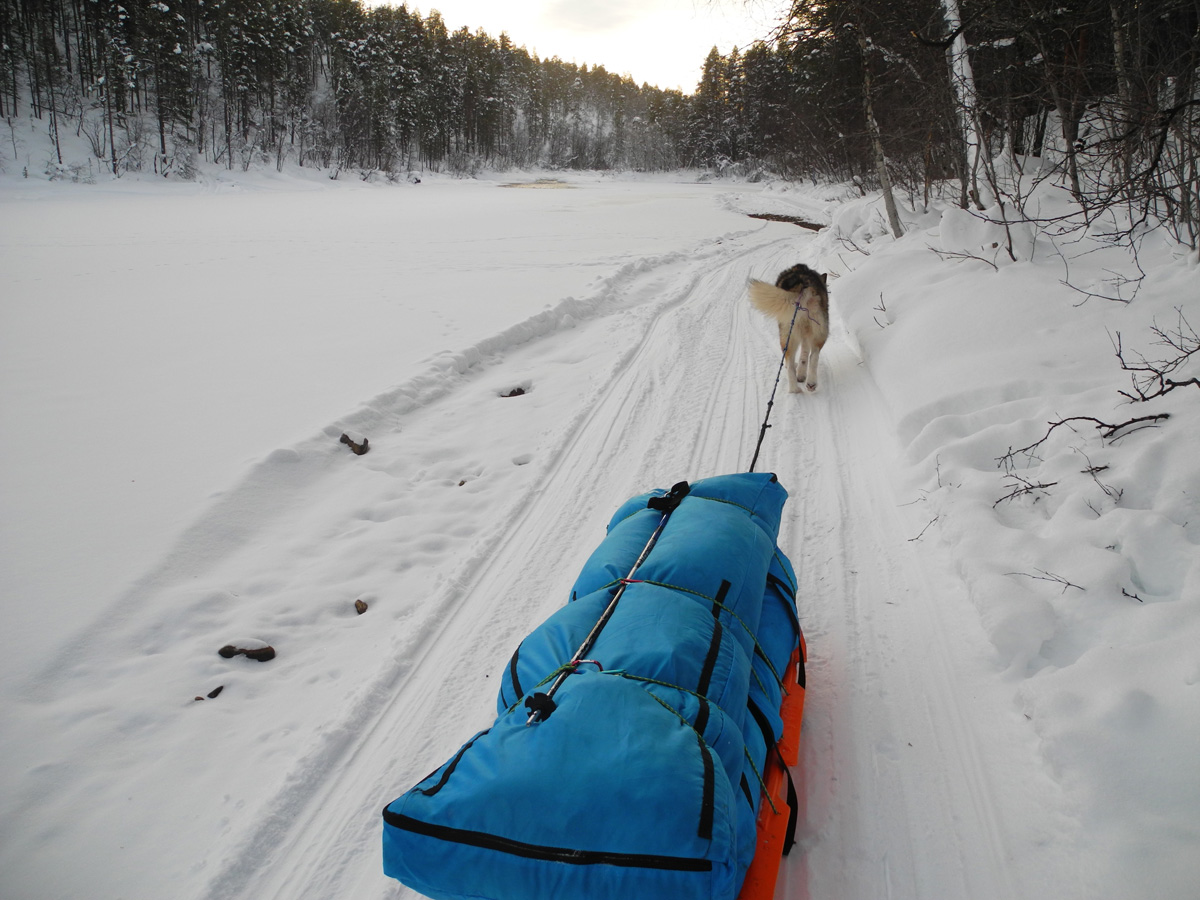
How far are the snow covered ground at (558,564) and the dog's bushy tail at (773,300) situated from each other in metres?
0.65

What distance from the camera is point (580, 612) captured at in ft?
6.38

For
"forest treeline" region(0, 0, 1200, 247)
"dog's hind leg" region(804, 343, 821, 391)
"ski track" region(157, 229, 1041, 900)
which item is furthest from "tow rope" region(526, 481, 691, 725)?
"dog's hind leg" region(804, 343, 821, 391)

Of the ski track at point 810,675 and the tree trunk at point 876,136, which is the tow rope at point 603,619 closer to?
the ski track at point 810,675

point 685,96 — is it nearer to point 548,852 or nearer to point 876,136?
point 876,136

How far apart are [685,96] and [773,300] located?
6634 centimetres

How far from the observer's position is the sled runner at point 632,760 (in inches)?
49.4

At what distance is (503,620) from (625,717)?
1572mm

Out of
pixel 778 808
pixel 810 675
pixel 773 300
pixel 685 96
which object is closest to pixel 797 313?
pixel 773 300

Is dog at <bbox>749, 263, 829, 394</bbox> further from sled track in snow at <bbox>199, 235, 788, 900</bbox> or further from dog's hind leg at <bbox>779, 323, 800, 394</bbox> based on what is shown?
sled track in snow at <bbox>199, 235, 788, 900</bbox>

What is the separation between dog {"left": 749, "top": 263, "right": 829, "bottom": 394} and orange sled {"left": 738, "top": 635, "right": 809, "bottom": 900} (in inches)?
141

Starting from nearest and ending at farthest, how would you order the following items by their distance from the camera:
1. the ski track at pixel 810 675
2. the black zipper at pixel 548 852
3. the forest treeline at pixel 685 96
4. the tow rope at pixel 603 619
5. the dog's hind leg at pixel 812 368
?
the black zipper at pixel 548 852, the tow rope at pixel 603 619, the ski track at pixel 810 675, the forest treeline at pixel 685 96, the dog's hind leg at pixel 812 368

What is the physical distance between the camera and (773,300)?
5.26m

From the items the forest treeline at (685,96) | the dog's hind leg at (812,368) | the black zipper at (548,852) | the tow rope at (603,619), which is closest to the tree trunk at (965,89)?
the forest treeline at (685,96)

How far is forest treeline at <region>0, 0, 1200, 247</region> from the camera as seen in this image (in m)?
5.01
